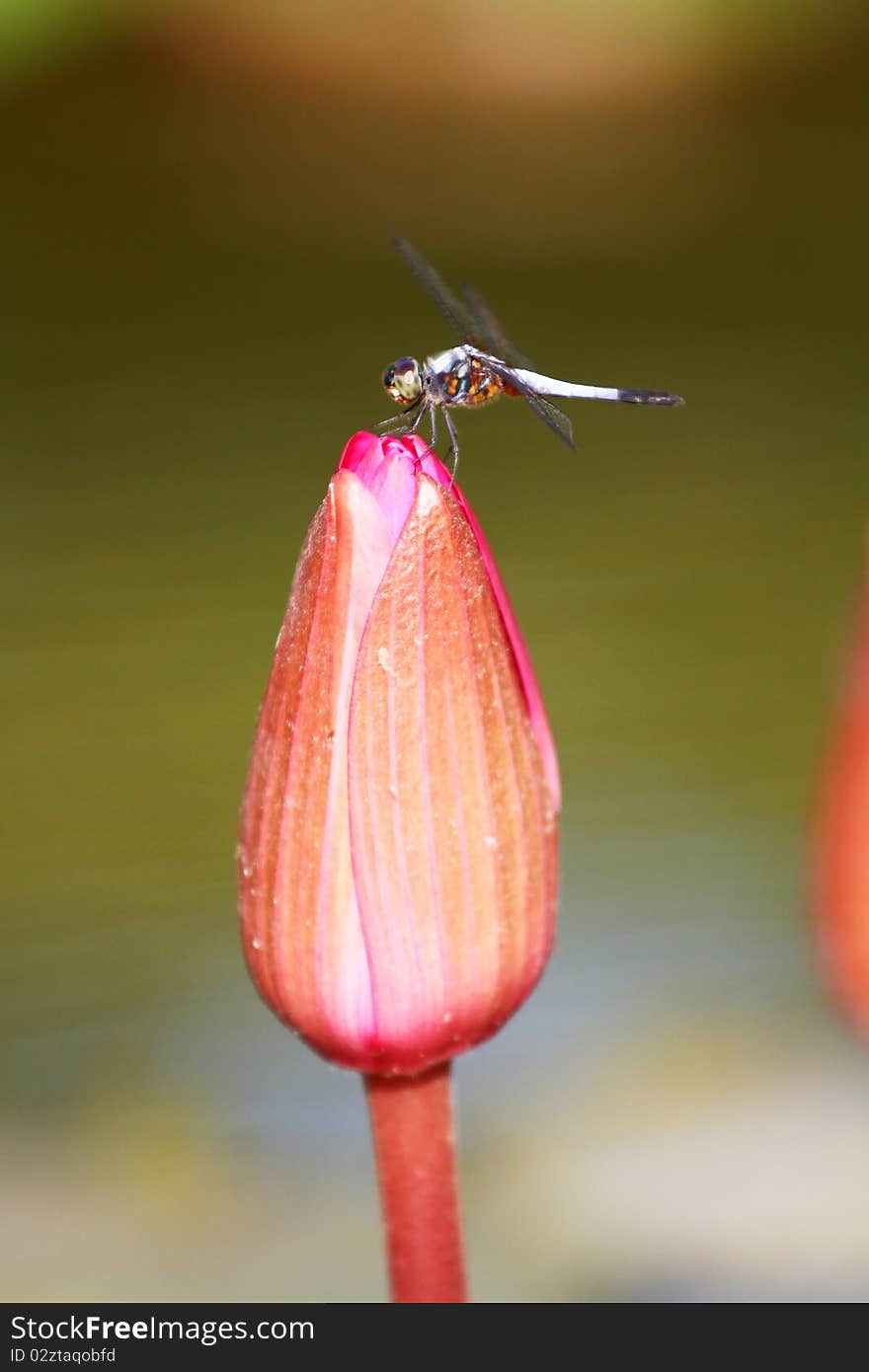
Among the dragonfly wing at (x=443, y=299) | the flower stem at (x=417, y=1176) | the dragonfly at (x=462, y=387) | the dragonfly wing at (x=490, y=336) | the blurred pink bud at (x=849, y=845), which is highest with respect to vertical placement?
the dragonfly wing at (x=443, y=299)

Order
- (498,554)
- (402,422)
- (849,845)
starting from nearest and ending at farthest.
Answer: (849,845) → (402,422) → (498,554)

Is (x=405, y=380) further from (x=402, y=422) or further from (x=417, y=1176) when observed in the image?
(x=417, y=1176)

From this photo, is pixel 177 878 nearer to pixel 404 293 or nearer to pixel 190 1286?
pixel 190 1286

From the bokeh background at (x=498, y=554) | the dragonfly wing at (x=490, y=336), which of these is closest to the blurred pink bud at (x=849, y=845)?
the bokeh background at (x=498, y=554)

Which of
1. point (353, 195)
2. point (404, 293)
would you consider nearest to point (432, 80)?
point (353, 195)

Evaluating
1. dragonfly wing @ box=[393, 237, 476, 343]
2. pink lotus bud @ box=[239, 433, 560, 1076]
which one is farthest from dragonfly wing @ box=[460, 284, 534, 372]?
pink lotus bud @ box=[239, 433, 560, 1076]

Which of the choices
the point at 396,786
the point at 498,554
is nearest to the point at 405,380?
the point at 396,786

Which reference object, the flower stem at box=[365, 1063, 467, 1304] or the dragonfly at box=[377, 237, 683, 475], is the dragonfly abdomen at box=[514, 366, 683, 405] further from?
the flower stem at box=[365, 1063, 467, 1304]

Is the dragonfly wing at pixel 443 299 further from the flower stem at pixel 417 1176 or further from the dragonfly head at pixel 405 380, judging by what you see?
the flower stem at pixel 417 1176
